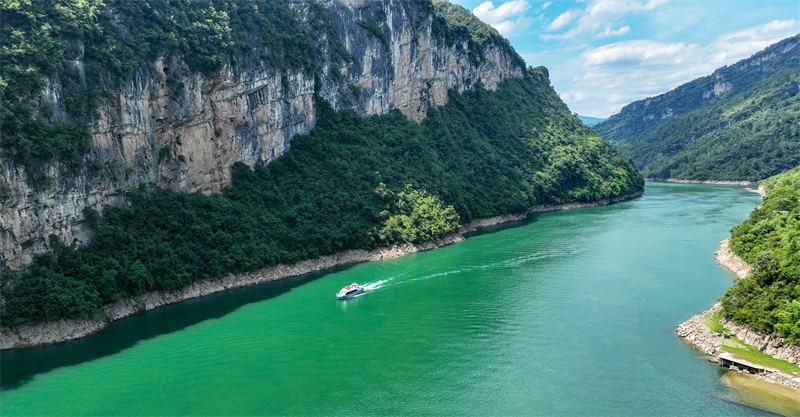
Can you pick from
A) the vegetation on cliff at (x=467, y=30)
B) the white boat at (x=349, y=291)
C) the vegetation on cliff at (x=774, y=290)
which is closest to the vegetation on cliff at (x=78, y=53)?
the white boat at (x=349, y=291)

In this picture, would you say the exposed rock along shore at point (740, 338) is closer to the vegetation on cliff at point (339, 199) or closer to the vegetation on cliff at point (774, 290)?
the vegetation on cliff at point (774, 290)

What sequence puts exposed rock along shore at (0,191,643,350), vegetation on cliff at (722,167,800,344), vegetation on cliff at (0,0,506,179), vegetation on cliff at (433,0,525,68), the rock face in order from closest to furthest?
vegetation on cliff at (722,167,800,344)
exposed rock along shore at (0,191,643,350)
vegetation on cliff at (0,0,506,179)
the rock face
vegetation on cliff at (433,0,525,68)

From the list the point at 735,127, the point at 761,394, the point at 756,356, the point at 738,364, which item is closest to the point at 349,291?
the point at 738,364

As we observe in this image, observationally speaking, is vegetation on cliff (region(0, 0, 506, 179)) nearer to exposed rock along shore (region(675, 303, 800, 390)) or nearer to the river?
the river

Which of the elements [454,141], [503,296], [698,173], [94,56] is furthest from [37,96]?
[698,173]

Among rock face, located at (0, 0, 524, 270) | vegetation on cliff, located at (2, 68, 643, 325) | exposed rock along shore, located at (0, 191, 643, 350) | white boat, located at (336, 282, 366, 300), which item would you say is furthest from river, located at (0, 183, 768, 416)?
rock face, located at (0, 0, 524, 270)

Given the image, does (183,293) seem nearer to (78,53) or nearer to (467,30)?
(78,53)
